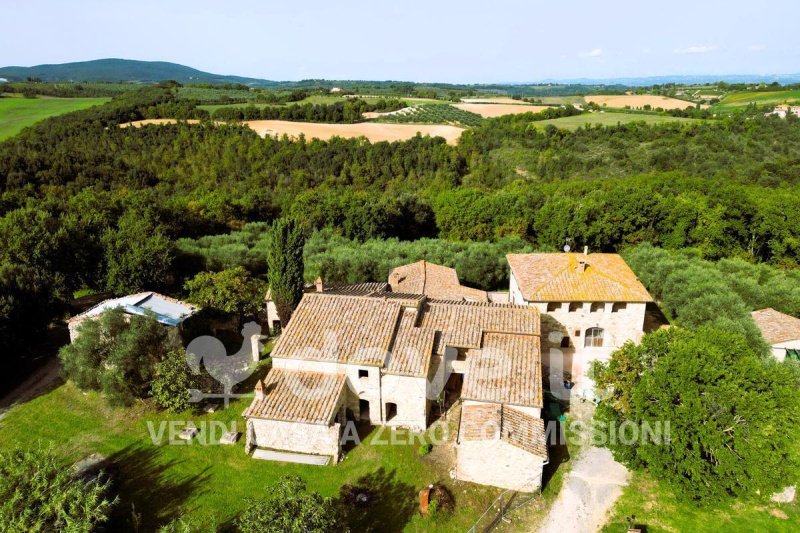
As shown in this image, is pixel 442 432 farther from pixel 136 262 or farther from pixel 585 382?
pixel 136 262

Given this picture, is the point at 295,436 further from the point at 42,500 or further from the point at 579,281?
the point at 579,281

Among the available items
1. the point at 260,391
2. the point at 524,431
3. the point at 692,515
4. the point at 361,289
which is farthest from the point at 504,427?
the point at 361,289

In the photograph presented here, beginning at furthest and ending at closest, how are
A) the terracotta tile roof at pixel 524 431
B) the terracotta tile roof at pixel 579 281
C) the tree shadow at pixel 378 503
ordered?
the terracotta tile roof at pixel 579 281
the terracotta tile roof at pixel 524 431
the tree shadow at pixel 378 503

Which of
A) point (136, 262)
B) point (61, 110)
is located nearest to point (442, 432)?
point (136, 262)

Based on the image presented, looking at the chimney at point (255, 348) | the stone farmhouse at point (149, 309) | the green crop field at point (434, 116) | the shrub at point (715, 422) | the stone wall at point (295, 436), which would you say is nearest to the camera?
the shrub at point (715, 422)

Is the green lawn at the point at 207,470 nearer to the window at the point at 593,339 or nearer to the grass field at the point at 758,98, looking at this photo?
the window at the point at 593,339

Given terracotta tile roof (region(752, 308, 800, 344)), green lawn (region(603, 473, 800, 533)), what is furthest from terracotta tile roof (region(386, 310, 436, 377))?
terracotta tile roof (region(752, 308, 800, 344))

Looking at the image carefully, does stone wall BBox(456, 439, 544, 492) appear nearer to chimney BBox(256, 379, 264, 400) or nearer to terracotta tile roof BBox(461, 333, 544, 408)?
terracotta tile roof BBox(461, 333, 544, 408)

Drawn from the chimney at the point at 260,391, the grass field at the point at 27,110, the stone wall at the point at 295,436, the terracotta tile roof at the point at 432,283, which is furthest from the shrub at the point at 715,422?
the grass field at the point at 27,110
